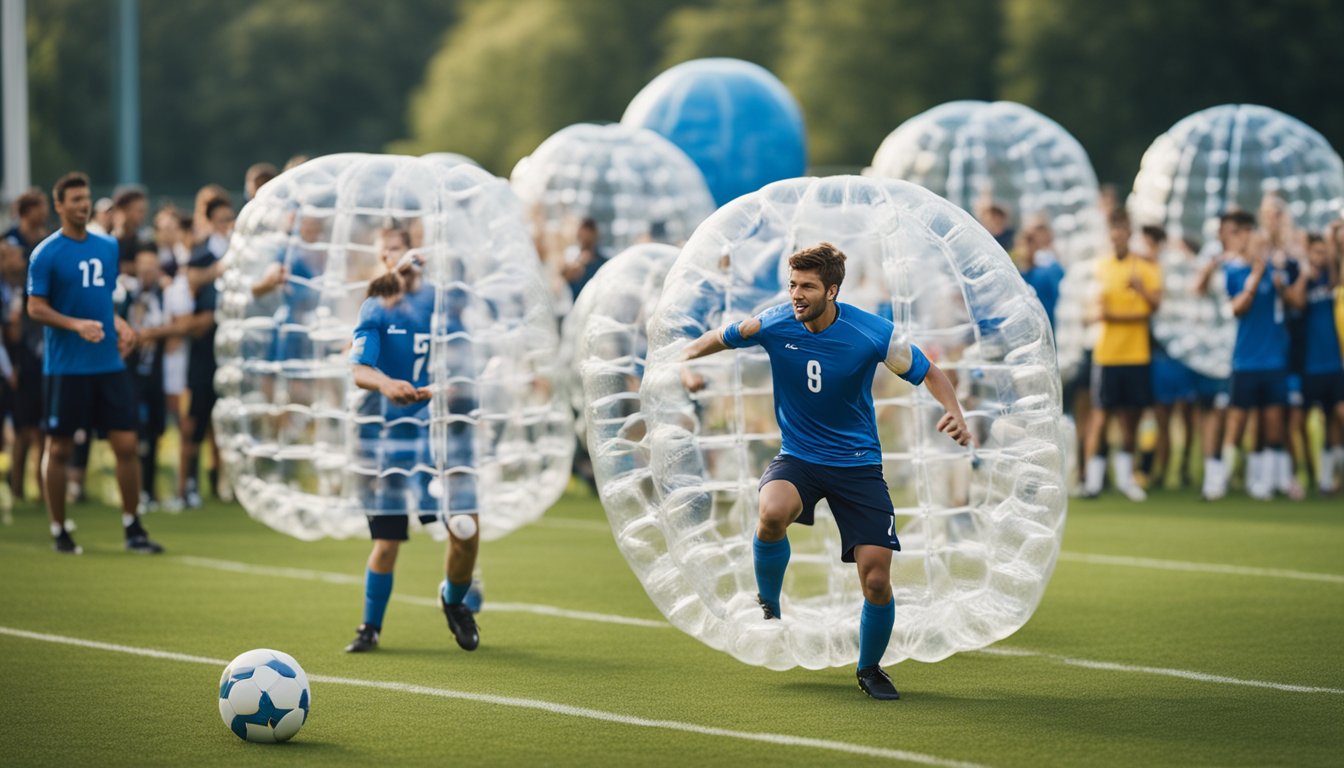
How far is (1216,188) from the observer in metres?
15.8

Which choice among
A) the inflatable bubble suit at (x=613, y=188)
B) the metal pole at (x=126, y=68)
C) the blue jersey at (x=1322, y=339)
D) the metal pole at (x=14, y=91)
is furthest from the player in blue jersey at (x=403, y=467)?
the metal pole at (x=126, y=68)

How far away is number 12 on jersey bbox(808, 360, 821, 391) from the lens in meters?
7.86

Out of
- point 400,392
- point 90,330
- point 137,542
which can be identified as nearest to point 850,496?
point 400,392

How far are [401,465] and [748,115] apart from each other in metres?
8.81

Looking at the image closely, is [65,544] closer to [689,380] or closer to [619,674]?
[689,380]

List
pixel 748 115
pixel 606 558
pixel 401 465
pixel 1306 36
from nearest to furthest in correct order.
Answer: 1. pixel 401 465
2. pixel 606 558
3. pixel 748 115
4. pixel 1306 36

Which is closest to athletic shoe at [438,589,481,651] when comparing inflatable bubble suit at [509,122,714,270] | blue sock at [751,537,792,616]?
blue sock at [751,537,792,616]

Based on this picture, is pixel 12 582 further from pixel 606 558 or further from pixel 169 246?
pixel 169 246

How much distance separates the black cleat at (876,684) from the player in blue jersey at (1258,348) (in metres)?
8.01

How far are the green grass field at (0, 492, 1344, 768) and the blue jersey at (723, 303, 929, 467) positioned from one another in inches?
42.7

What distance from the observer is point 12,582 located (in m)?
11.0

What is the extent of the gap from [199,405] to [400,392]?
22.4 ft

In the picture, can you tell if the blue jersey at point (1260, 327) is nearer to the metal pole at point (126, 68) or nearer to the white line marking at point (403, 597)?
the white line marking at point (403, 597)

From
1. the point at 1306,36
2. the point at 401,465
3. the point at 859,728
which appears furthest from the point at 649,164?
the point at 1306,36
